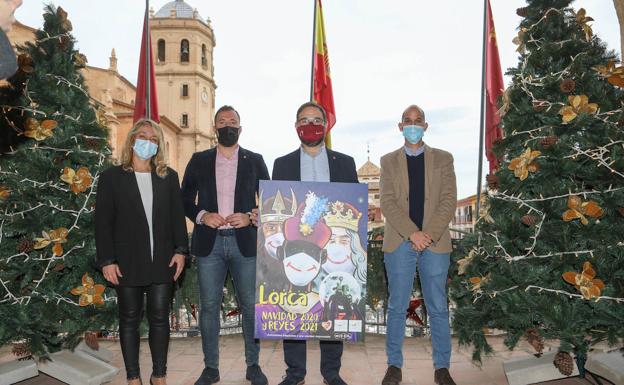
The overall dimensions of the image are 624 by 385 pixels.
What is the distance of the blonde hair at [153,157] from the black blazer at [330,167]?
89 cm

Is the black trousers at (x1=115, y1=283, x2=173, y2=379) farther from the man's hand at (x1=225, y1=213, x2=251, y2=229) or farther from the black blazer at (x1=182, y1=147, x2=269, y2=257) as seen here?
the man's hand at (x1=225, y1=213, x2=251, y2=229)

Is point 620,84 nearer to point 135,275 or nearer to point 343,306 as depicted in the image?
point 343,306

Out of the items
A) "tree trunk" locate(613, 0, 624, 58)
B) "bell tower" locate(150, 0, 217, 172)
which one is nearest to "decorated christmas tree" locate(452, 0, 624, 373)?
"tree trunk" locate(613, 0, 624, 58)

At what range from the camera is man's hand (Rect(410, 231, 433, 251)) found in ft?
12.9

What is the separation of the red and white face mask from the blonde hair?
1.09 m

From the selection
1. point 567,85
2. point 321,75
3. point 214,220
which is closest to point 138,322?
point 214,220

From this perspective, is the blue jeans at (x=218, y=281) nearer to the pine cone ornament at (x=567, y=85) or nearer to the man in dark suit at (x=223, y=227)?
the man in dark suit at (x=223, y=227)

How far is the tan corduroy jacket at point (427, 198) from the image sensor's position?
13.2ft

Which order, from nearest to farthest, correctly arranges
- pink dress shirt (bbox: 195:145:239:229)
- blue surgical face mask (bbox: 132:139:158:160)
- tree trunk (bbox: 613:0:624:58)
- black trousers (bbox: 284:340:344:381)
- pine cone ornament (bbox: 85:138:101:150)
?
blue surgical face mask (bbox: 132:139:158:160), black trousers (bbox: 284:340:344:381), pink dress shirt (bbox: 195:145:239:229), pine cone ornament (bbox: 85:138:101:150), tree trunk (bbox: 613:0:624:58)

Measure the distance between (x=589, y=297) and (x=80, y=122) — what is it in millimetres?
4454

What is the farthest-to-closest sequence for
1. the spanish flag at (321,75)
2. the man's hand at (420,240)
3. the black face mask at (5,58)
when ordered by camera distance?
the spanish flag at (321,75) → the man's hand at (420,240) → the black face mask at (5,58)

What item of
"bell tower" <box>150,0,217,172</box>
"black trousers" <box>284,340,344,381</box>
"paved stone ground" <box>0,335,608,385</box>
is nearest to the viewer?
"black trousers" <box>284,340,344,381</box>

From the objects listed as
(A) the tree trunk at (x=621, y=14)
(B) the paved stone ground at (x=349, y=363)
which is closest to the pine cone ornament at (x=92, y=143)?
(B) the paved stone ground at (x=349, y=363)

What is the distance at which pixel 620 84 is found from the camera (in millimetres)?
3496
